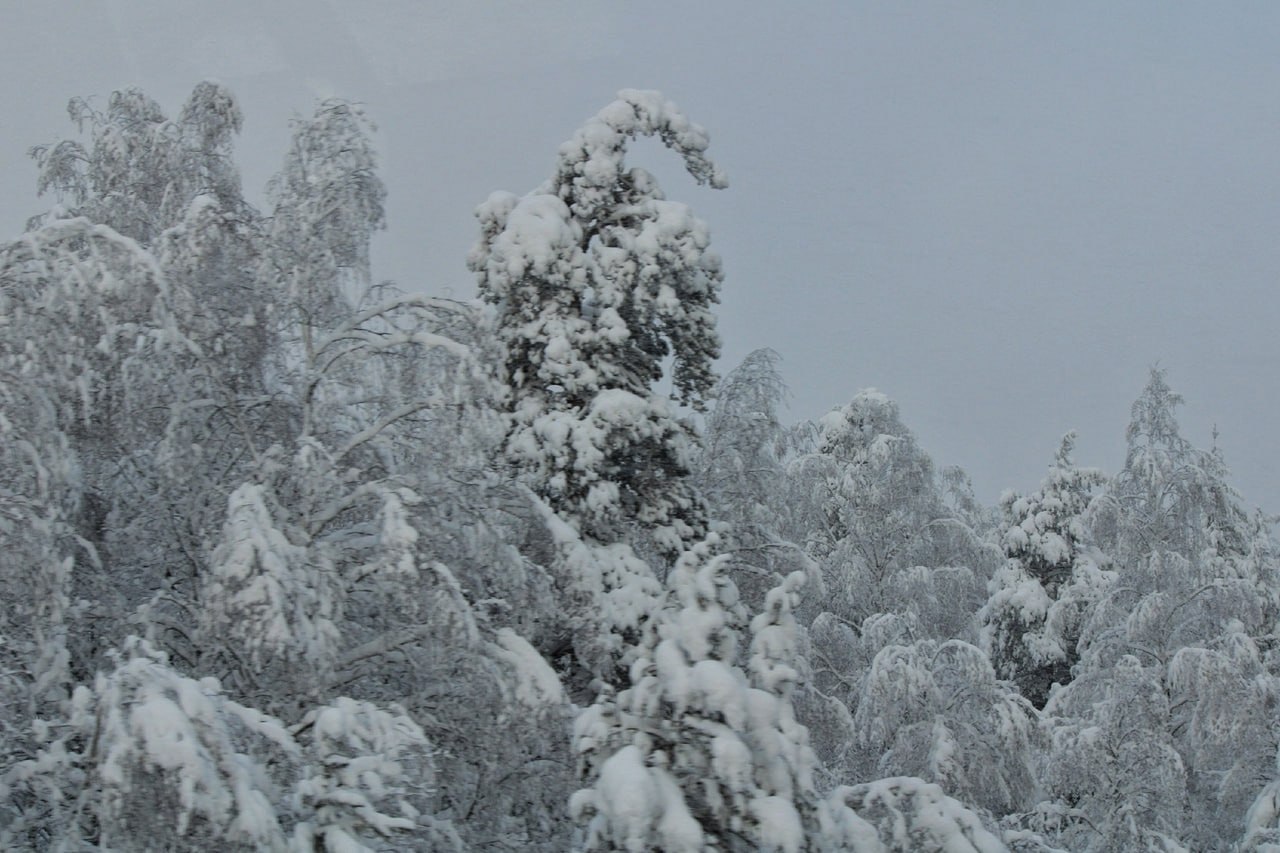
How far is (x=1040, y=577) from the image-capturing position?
27.0 m

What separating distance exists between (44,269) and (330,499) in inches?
99.8

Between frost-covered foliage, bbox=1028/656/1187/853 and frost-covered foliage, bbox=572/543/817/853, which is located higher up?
frost-covered foliage, bbox=1028/656/1187/853

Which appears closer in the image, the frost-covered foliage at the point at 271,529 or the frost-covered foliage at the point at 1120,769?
the frost-covered foliage at the point at 271,529

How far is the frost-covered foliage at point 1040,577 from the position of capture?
25672 millimetres

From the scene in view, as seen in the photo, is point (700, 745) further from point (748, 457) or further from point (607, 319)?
point (748, 457)

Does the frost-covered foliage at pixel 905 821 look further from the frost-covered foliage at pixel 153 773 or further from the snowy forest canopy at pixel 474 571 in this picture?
the frost-covered foliage at pixel 153 773

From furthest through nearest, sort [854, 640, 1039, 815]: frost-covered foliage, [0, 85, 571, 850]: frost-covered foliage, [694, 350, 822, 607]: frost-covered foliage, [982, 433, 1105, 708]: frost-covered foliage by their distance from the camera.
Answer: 1. [982, 433, 1105, 708]: frost-covered foliage
2. [694, 350, 822, 607]: frost-covered foliage
3. [854, 640, 1039, 815]: frost-covered foliage
4. [0, 85, 571, 850]: frost-covered foliage

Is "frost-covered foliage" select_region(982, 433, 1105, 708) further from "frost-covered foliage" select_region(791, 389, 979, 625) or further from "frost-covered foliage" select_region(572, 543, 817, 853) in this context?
"frost-covered foliage" select_region(572, 543, 817, 853)

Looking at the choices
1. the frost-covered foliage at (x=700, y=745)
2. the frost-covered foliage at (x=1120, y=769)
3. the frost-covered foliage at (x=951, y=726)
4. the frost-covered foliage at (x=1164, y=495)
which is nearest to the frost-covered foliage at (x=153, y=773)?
the frost-covered foliage at (x=700, y=745)

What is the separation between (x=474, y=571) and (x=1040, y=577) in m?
19.4

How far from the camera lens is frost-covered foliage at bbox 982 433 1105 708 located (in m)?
25.7

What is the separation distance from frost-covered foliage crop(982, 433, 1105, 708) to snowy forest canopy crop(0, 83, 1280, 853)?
25.8 ft

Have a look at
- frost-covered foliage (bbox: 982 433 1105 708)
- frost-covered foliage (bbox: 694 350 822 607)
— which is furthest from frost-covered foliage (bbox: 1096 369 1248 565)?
frost-covered foliage (bbox: 982 433 1105 708)

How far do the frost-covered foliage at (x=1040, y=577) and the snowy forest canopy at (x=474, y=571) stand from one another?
25.8 ft
